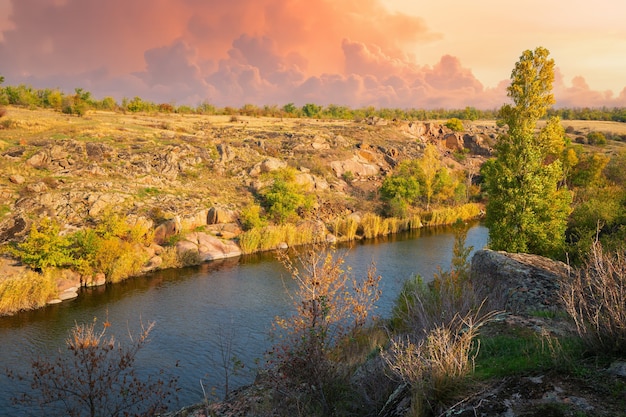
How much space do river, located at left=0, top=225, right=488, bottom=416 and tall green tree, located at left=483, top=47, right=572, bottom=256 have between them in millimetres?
8587

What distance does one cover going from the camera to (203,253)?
3850 cm

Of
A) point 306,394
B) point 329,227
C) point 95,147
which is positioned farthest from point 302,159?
point 306,394

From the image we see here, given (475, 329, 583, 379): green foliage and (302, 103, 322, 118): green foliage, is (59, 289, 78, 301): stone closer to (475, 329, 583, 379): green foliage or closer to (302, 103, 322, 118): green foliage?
(475, 329, 583, 379): green foliage

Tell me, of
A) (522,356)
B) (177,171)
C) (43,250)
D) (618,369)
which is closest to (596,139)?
(177,171)

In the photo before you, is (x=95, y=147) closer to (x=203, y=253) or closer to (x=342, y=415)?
(x=203, y=253)

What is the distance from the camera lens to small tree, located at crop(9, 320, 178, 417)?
12344 mm

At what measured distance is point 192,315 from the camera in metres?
26.0

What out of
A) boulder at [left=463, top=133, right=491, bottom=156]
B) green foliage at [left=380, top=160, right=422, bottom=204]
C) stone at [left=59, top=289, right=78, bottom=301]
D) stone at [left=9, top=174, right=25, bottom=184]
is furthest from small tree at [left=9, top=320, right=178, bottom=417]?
boulder at [left=463, top=133, right=491, bottom=156]

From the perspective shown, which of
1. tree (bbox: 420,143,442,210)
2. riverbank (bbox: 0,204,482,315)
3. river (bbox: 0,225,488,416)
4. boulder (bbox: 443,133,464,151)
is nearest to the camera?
river (bbox: 0,225,488,416)

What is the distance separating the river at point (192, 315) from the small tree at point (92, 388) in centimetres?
130

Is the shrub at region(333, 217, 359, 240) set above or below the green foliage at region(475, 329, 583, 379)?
below

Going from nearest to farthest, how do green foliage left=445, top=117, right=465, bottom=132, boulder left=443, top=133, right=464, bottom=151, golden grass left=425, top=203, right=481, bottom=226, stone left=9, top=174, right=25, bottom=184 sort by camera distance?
stone left=9, top=174, right=25, bottom=184
golden grass left=425, top=203, right=481, bottom=226
boulder left=443, top=133, right=464, bottom=151
green foliage left=445, top=117, right=465, bottom=132

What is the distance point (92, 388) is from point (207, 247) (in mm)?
27150

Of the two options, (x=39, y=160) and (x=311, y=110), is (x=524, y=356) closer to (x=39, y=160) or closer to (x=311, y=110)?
(x=39, y=160)
